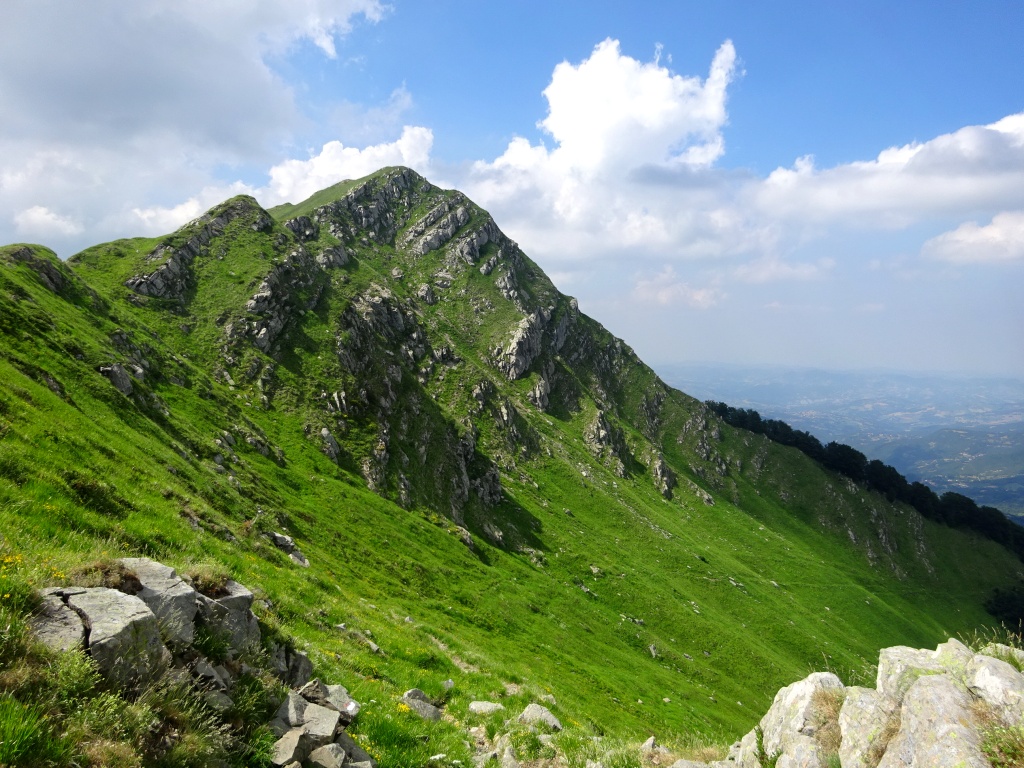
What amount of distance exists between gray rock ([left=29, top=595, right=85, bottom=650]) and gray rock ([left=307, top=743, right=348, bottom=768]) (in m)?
4.59

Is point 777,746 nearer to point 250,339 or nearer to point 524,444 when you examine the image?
point 250,339

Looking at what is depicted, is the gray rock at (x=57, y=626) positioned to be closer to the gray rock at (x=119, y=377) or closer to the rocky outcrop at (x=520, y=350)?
the gray rock at (x=119, y=377)

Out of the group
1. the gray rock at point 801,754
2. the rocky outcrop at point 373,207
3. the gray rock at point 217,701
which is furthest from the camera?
the rocky outcrop at point 373,207

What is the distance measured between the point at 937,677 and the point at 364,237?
157 metres

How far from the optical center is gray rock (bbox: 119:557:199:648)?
28.6 feet

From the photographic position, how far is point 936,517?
15325 centimetres

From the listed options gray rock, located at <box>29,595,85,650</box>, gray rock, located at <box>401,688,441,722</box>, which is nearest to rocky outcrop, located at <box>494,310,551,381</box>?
gray rock, located at <box>401,688,441,722</box>

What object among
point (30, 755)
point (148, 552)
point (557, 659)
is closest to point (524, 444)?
point (557, 659)

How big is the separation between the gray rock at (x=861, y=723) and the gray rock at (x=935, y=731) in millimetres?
419

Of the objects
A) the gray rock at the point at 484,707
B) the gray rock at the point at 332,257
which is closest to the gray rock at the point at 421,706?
the gray rock at the point at 484,707

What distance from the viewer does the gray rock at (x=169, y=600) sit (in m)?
8.71

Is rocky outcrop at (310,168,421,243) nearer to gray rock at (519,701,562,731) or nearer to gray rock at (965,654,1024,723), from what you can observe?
gray rock at (519,701,562,731)

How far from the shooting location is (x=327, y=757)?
30.1ft

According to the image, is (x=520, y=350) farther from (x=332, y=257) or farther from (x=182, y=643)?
(x=182, y=643)
